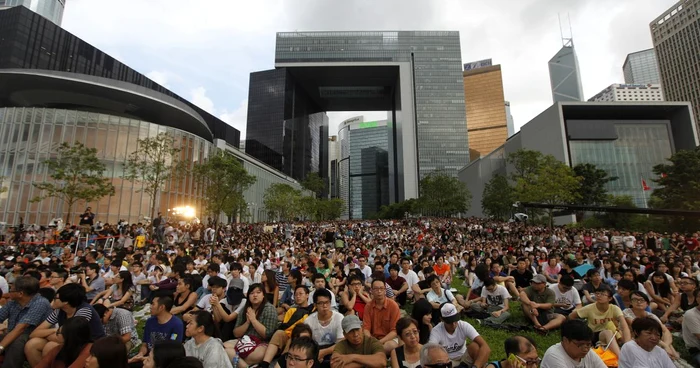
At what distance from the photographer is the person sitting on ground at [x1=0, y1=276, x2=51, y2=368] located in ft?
15.1

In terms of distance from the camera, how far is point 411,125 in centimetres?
9806

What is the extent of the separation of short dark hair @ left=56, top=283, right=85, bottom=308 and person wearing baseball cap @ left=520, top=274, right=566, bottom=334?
7.80 metres

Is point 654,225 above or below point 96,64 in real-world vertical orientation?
below

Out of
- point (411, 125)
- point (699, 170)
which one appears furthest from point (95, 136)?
point (411, 125)

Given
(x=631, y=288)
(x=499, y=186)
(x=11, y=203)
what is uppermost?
(x=499, y=186)

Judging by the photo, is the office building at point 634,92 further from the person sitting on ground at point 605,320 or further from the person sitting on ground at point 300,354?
the person sitting on ground at point 300,354

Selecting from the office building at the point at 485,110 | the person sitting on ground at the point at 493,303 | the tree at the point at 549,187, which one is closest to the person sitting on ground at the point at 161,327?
the person sitting on ground at the point at 493,303

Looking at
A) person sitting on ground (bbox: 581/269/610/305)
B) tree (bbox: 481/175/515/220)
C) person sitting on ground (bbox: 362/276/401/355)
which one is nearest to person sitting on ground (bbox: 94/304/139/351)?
person sitting on ground (bbox: 362/276/401/355)

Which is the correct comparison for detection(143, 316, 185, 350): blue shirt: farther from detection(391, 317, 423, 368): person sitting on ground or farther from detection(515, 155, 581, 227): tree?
detection(515, 155, 581, 227): tree

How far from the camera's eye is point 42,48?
56.1 m

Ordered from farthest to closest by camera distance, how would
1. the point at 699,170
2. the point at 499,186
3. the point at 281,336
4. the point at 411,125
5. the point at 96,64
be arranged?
1. the point at 411,125
2. the point at 96,64
3. the point at 499,186
4. the point at 699,170
5. the point at 281,336

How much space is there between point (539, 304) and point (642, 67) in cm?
25859

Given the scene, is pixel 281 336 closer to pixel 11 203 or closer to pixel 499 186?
pixel 11 203

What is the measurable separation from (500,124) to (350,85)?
216 feet
